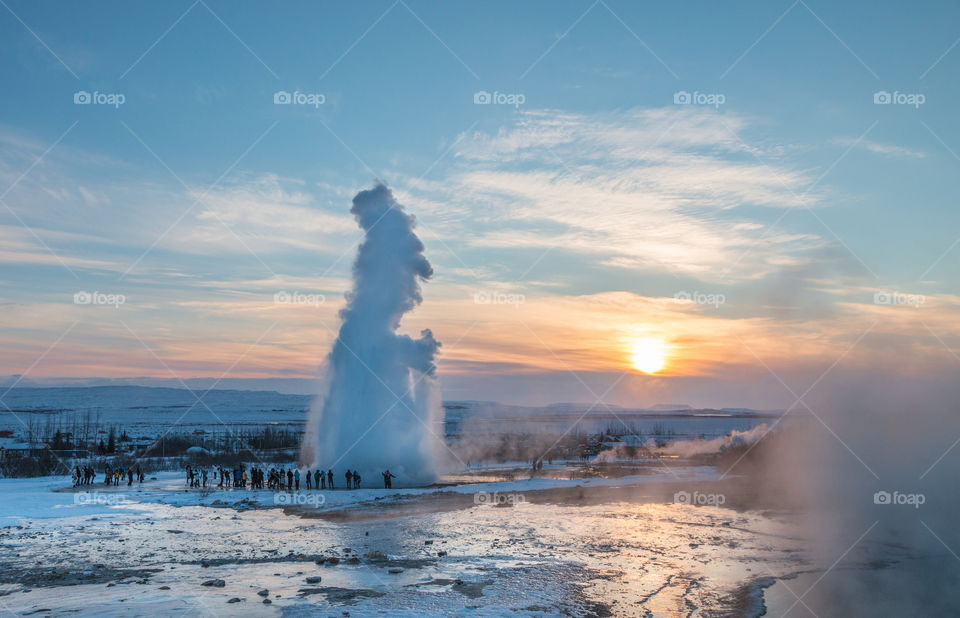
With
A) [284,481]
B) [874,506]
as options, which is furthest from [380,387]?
[874,506]

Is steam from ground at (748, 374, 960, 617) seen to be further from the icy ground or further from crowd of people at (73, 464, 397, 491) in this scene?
crowd of people at (73, 464, 397, 491)

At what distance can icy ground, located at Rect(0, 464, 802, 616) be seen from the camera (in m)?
15.9

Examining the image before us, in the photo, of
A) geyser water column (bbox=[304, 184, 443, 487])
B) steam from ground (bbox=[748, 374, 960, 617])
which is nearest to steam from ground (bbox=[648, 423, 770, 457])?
steam from ground (bbox=[748, 374, 960, 617])

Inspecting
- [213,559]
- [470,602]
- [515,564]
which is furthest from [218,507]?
[470,602]

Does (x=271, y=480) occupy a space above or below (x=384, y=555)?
above

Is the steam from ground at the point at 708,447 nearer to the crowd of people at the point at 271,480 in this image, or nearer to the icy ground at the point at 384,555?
the icy ground at the point at 384,555

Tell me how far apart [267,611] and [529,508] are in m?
18.9

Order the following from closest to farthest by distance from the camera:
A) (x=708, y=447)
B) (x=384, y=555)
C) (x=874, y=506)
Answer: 1. (x=384, y=555)
2. (x=874, y=506)
3. (x=708, y=447)

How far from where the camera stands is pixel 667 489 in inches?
1563

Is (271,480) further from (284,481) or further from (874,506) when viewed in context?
(874,506)

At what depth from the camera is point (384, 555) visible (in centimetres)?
2109

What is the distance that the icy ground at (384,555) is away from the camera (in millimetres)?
15906

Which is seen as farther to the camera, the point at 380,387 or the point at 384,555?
the point at 380,387

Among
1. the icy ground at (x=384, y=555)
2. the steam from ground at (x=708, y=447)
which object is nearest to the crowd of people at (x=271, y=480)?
the icy ground at (x=384, y=555)
